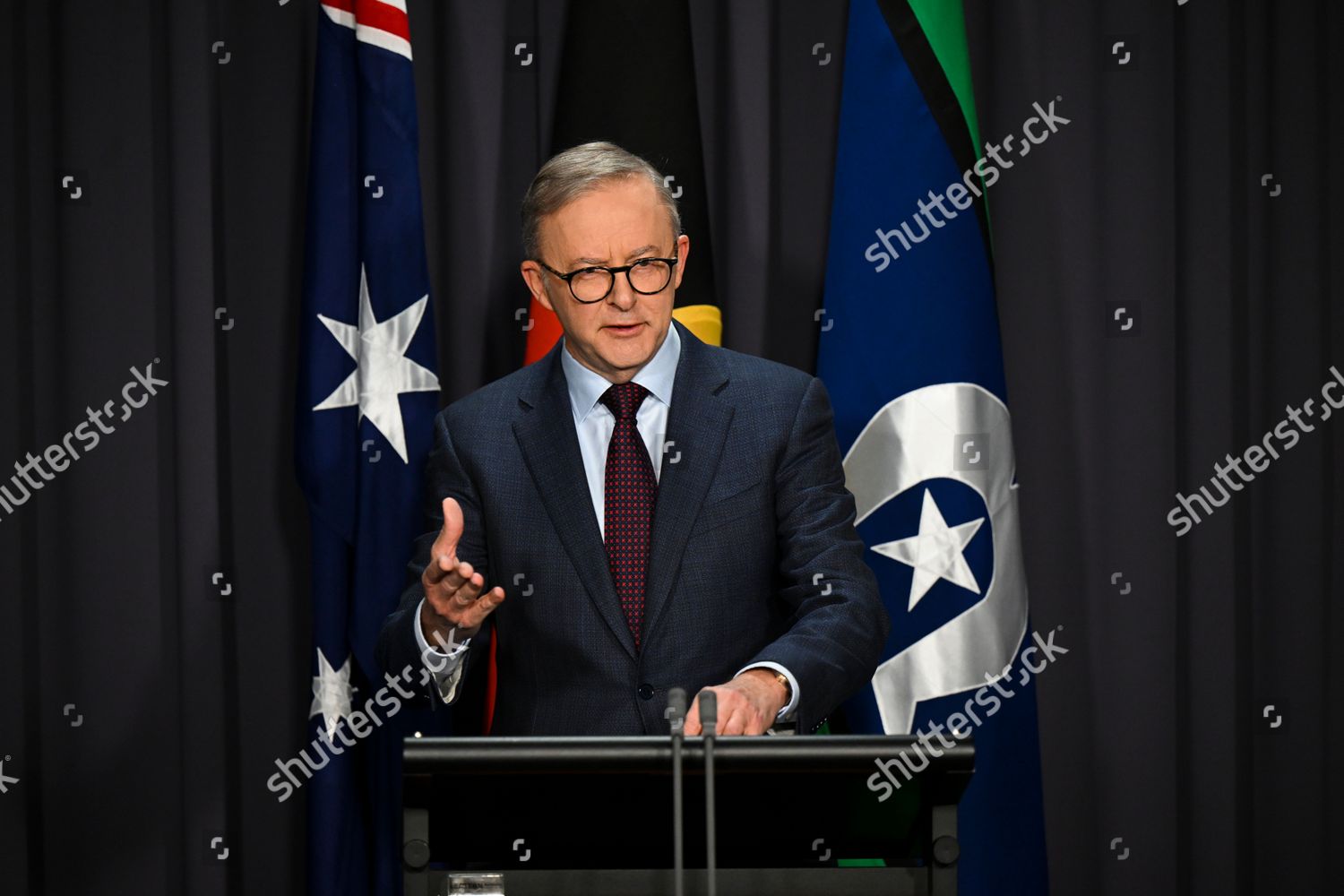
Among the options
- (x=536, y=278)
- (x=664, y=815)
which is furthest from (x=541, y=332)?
(x=664, y=815)

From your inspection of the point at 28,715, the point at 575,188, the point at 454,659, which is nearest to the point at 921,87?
the point at 575,188

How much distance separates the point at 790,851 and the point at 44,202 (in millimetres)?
2743

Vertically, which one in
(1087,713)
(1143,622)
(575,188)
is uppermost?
(575,188)

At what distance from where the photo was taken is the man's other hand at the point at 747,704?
1.53 metres

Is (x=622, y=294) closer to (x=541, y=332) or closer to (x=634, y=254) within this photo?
(x=634, y=254)

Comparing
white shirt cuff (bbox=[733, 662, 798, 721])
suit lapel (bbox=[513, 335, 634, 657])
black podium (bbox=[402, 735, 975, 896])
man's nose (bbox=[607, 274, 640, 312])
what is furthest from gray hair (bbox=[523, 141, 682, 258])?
black podium (bbox=[402, 735, 975, 896])

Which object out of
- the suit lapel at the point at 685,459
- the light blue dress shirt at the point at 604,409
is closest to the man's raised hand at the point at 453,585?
the suit lapel at the point at 685,459

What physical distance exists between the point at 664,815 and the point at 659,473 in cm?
90

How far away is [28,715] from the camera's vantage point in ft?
10.4

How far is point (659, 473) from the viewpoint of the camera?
2082 mm

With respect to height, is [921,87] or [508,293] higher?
[921,87]

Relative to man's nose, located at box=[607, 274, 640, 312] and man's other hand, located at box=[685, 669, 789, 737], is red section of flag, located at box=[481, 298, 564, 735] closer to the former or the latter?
man's nose, located at box=[607, 274, 640, 312]

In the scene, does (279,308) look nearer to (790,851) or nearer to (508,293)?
(508,293)

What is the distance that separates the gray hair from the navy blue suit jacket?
26 centimetres
